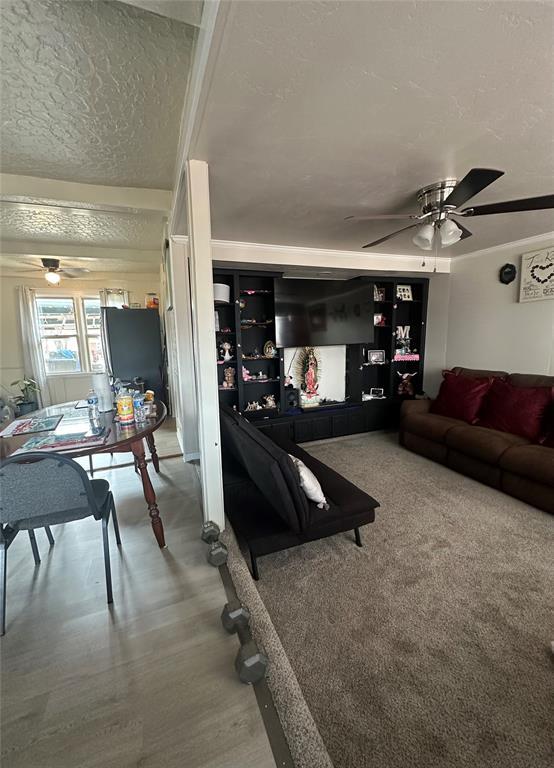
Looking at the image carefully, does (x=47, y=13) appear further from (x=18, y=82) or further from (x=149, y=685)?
(x=149, y=685)

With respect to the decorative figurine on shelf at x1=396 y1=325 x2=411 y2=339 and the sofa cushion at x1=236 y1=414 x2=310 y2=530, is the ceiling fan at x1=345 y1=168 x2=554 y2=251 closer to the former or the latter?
the sofa cushion at x1=236 y1=414 x2=310 y2=530

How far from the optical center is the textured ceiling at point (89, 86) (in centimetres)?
113

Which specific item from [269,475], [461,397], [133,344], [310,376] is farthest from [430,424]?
[133,344]

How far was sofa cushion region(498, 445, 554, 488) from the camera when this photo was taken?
225 centimetres

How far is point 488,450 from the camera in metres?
2.62

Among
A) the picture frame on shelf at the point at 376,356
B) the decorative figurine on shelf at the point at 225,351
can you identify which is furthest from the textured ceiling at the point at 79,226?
the picture frame on shelf at the point at 376,356

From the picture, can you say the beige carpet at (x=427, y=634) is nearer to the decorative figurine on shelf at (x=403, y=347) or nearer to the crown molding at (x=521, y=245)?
the decorative figurine on shelf at (x=403, y=347)

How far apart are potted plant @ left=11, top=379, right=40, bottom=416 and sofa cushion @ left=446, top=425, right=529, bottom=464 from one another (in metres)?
6.22

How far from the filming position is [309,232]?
9.82 feet

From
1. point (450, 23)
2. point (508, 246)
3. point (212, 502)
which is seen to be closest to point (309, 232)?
point (450, 23)

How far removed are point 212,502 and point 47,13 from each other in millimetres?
2377

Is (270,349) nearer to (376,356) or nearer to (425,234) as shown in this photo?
(376,356)

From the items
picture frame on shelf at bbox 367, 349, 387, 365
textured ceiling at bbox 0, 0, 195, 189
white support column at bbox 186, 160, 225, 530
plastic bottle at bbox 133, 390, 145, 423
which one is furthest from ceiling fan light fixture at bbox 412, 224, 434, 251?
plastic bottle at bbox 133, 390, 145, 423

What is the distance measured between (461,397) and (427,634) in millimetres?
2559
